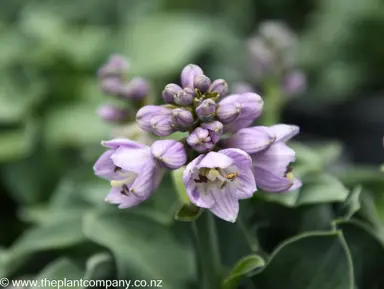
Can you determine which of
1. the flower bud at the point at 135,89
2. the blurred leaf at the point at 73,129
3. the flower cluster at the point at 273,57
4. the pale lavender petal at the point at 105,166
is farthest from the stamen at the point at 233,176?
the blurred leaf at the point at 73,129

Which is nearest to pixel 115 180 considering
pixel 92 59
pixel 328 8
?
pixel 92 59

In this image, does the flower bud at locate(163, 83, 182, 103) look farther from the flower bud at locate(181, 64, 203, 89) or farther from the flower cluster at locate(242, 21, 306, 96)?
the flower cluster at locate(242, 21, 306, 96)

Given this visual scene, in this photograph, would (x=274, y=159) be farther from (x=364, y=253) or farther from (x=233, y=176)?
(x=364, y=253)

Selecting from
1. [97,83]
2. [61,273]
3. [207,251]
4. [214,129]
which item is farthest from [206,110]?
[97,83]

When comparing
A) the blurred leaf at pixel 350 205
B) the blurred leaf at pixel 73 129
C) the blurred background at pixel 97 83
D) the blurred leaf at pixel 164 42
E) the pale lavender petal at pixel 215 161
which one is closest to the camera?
the pale lavender petal at pixel 215 161

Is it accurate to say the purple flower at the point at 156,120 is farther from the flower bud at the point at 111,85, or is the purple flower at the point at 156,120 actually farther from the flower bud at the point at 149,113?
the flower bud at the point at 111,85

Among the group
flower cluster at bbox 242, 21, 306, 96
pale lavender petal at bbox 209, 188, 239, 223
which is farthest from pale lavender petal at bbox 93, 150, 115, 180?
flower cluster at bbox 242, 21, 306, 96

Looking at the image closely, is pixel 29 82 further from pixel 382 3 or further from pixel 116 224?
pixel 382 3
